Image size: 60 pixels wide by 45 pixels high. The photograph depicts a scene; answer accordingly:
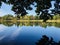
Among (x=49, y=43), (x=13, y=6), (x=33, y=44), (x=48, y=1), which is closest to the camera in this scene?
(x=49, y=43)

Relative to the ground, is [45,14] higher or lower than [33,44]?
higher

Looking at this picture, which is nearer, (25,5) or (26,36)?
(25,5)

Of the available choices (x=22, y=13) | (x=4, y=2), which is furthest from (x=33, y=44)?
(x=4, y=2)

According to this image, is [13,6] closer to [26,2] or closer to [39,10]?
[26,2]

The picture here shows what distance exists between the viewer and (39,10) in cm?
1099

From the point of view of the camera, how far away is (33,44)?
12.7 meters

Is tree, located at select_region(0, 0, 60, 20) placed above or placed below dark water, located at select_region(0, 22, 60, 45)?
above

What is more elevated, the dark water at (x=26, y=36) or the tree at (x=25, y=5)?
the tree at (x=25, y=5)

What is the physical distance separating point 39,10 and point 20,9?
3.27ft

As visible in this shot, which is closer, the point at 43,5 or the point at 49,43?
the point at 49,43

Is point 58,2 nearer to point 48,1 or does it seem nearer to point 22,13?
point 48,1

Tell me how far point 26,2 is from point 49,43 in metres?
2.64

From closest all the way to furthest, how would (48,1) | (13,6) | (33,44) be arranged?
(48,1), (13,6), (33,44)

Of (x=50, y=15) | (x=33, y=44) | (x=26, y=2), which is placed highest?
(x=26, y=2)
